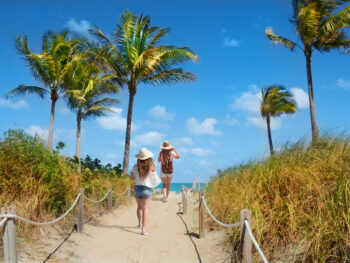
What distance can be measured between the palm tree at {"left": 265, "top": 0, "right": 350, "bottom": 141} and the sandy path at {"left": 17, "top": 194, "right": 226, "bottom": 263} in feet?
37.7

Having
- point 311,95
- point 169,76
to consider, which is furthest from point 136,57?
point 311,95

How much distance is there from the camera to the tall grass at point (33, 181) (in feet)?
19.5

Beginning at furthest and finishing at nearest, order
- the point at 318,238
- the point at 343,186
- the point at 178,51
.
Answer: the point at 178,51
the point at 343,186
the point at 318,238

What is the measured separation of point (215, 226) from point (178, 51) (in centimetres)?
1204

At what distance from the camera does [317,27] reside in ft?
55.7

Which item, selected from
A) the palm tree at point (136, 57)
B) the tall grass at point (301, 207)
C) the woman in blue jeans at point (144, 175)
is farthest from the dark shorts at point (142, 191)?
the palm tree at point (136, 57)

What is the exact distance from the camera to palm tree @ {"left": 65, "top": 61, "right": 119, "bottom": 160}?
21781 mm

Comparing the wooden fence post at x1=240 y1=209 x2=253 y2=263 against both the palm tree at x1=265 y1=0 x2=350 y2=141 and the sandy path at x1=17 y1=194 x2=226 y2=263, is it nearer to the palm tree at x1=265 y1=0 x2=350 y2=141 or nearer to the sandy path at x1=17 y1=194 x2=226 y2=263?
the sandy path at x1=17 y1=194 x2=226 y2=263

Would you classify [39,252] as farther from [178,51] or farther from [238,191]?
[178,51]

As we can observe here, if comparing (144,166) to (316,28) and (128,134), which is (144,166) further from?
(316,28)

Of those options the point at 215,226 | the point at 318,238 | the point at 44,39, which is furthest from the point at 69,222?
the point at 44,39

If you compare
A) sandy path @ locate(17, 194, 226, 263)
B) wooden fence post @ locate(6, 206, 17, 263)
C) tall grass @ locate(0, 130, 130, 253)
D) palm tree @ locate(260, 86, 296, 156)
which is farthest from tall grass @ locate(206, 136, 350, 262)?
palm tree @ locate(260, 86, 296, 156)

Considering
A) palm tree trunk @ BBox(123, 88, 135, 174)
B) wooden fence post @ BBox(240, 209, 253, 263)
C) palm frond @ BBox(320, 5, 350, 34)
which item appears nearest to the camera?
wooden fence post @ BBox(240, 209, 253, 263)

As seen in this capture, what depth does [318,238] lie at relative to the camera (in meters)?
3.79
